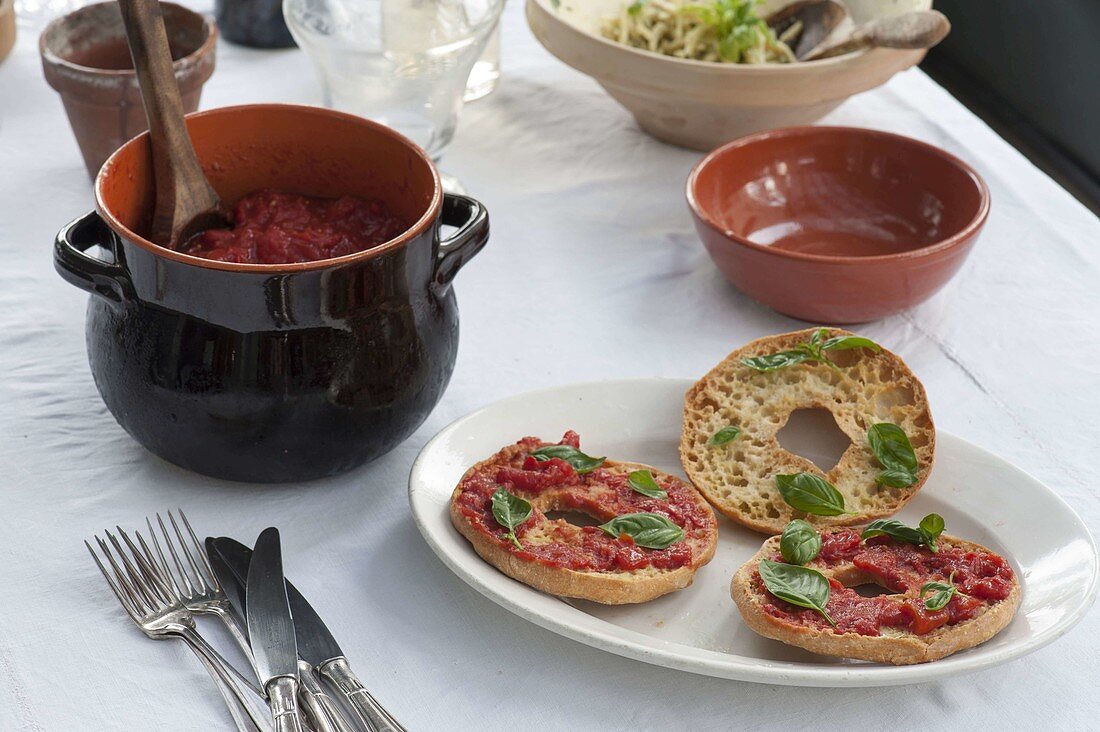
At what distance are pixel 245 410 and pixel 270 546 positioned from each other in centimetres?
13

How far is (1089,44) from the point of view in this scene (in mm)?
2852

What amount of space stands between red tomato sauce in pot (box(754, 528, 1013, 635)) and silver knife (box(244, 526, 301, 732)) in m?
0.40

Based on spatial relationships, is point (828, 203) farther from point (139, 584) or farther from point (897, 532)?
point (139, 584)

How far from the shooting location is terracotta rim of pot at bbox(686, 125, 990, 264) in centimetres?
143

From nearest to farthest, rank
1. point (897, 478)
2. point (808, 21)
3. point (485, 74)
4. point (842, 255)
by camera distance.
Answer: point (897, 478) < point (842, 255) < point (808, 21) < point (485, 74)

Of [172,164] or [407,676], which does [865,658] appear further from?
[172,164]

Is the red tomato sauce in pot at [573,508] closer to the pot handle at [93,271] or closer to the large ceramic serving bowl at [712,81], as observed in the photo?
the pot handle at [93,271]

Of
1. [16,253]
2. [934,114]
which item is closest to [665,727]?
[16,253]

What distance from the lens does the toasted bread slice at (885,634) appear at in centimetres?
94

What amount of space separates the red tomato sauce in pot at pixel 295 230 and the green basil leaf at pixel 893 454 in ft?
1.80

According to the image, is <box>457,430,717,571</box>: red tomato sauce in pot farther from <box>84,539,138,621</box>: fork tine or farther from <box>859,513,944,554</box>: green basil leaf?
<box>84,539,138,621</box>: fork tine

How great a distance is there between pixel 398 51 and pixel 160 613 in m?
0.98

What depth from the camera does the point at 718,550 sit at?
113 centimetres

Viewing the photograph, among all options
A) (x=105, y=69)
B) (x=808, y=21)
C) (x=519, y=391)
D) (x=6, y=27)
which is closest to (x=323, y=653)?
(x=519, y=391)
